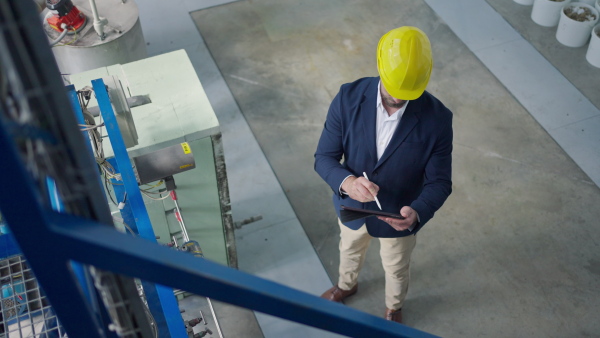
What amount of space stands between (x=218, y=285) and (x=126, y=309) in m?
0.27

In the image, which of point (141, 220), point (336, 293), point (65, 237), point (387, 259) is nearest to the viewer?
point (65, 237)

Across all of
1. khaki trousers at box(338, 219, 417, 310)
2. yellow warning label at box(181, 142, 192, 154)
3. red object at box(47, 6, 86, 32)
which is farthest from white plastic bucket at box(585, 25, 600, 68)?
red object at box(47, 6, 86, 32)

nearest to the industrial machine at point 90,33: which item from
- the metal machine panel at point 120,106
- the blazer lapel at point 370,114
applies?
the metal machine panel at point 120,106

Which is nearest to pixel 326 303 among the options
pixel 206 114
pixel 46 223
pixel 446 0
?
pixel 46 223

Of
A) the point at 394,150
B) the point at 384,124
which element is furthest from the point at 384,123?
the point at 394,150

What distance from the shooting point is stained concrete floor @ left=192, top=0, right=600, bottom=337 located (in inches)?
138

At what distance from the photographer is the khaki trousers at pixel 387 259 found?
292cm

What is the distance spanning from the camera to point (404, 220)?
254 centimetres

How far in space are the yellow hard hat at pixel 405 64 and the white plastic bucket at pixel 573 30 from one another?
323 cm

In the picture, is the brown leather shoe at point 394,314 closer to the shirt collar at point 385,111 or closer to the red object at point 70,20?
the shirt collar at point 385,111

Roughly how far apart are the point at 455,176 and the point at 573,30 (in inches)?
75.1

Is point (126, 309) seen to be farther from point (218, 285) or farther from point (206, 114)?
point (206, 114)

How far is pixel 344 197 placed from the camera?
108 inches

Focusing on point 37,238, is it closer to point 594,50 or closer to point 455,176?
point 455,176
